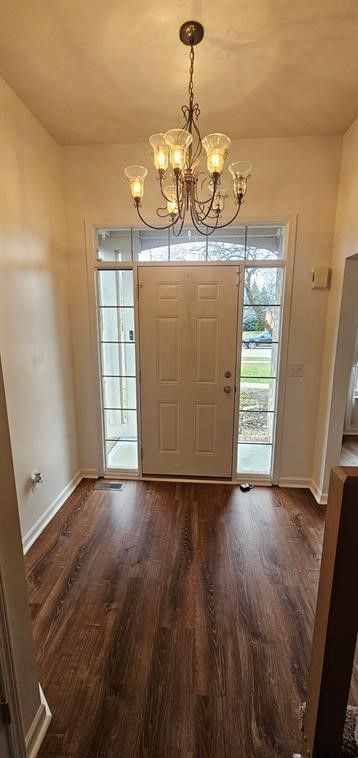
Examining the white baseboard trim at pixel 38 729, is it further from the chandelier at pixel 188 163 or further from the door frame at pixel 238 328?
the chandelier at pixel 188 163

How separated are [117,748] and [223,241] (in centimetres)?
312

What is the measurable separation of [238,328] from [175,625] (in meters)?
2.20

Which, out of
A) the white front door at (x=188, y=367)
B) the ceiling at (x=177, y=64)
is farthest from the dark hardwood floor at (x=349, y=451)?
the ceiling at (x=177, y=64)

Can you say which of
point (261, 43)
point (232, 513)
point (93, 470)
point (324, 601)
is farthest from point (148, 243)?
point (324, 601)

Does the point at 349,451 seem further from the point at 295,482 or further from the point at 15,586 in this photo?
the point at 15,586

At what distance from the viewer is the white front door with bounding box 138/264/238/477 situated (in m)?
2.87

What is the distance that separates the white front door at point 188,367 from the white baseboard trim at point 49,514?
68 cm

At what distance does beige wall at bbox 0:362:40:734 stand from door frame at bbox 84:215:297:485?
2.01m

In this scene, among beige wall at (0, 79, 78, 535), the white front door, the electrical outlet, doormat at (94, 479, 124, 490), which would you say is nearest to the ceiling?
beige wall at (0, 79, 78, 535)

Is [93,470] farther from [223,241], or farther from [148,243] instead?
[223,241]

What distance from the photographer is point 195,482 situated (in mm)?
3176

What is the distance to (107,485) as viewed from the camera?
10.2ft

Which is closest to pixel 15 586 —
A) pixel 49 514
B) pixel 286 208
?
pixel 49 514

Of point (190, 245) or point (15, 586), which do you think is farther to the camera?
point (190, 245)
